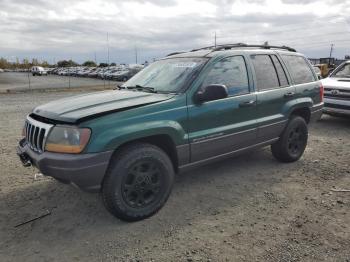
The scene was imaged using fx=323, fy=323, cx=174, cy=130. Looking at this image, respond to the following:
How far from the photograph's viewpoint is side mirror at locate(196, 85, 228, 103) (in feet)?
11.8

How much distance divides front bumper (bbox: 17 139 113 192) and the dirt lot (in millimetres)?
573

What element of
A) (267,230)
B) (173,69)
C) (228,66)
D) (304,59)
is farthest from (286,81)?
(267,230)

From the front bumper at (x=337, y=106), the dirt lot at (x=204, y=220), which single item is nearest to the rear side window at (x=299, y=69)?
the dirt lot at (x=204, y=220)

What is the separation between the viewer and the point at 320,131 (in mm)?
7629

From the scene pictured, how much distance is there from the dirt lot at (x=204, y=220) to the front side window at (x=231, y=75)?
4.26 ft

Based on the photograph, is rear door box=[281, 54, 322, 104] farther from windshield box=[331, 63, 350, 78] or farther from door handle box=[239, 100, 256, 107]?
windshield box=[331, 63, 350, 78]

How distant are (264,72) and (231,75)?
Result: 0.72 m

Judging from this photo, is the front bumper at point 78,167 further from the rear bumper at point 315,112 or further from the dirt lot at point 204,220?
the rear bumper at point 315,112

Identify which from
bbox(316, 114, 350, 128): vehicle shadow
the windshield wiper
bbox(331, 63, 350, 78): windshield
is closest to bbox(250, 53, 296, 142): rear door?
the windshield wiper

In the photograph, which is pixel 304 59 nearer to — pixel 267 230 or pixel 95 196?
pixel 267 230

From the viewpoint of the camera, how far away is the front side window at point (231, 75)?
395 centimetres

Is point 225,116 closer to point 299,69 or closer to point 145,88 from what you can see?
point 145,88

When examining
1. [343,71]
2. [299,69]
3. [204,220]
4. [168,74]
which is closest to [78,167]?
[204,220]

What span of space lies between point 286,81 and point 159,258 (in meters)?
3.38
